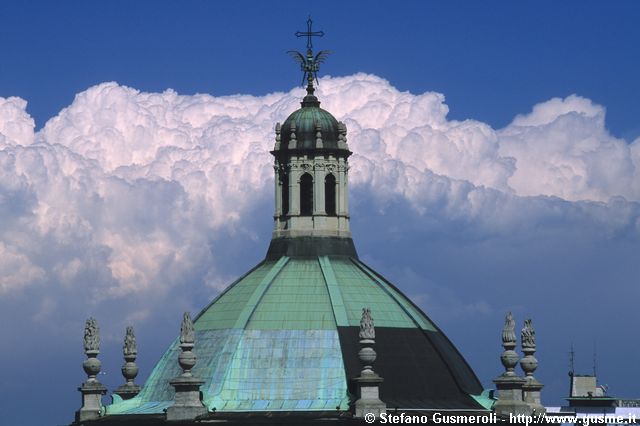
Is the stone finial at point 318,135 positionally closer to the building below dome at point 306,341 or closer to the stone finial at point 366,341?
the building below dome at point 306,341

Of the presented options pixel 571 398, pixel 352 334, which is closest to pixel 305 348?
pixel 352 334

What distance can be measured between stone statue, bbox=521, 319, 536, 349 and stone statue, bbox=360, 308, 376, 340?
452 inches

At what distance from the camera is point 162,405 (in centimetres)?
11088

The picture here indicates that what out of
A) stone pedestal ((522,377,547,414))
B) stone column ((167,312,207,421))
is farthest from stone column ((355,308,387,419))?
stone pedestal ((522,377,547,414))

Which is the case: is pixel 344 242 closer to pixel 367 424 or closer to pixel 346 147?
pixel 346 147

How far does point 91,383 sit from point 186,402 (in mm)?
8898

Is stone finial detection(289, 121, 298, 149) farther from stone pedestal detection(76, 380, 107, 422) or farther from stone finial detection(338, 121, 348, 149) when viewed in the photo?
stone pedestal detection(76, 380, 107, 422)

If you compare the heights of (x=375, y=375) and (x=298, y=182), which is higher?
(x=298, y=182)

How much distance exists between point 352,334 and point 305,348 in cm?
243

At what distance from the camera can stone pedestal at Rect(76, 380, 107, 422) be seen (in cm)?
11331

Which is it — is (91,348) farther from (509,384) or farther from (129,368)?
(509,384)

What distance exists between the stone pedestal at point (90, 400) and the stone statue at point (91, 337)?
70.9 inches

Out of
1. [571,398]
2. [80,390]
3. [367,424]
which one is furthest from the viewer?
[571,398]

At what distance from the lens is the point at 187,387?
10688 centimetres
